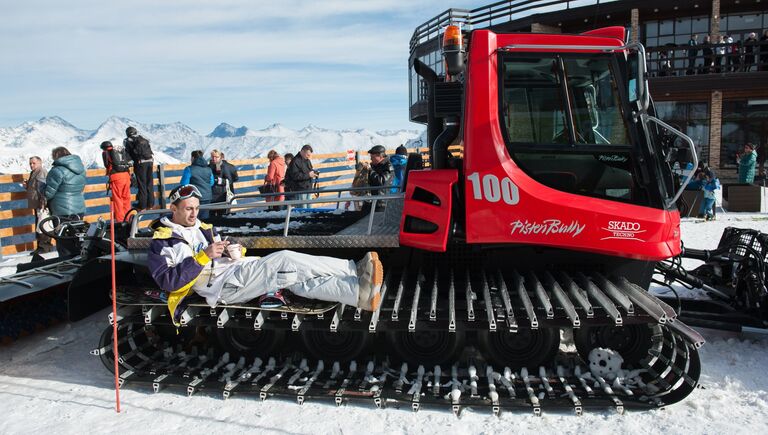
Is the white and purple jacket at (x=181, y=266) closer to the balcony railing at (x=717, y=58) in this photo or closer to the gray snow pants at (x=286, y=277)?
the gray snow pants at (x=286, y=277)

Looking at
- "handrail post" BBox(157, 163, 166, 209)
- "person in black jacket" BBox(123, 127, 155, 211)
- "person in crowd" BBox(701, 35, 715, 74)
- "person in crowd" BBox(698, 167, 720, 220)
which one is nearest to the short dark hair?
"person in black jacket" BBox(123, 127, 155, 211)

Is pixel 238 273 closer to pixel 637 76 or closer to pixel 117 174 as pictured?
pixel 637 76

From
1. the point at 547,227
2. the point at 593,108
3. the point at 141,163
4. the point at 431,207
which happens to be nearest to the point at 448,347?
the point at 431,207

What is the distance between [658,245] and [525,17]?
21.3 meters

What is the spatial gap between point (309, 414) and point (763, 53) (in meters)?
20.4

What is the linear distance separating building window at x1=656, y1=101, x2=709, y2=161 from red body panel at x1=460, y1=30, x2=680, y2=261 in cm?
1955

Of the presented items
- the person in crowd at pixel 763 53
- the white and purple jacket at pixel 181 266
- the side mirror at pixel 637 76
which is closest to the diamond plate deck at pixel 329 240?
the white and purple jacket at pixel 181 266

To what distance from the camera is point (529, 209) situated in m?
4.26

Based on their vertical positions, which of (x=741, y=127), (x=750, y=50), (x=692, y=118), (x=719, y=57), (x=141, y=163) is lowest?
(x=141, y=163)

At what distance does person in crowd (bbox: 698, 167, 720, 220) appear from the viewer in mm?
12508

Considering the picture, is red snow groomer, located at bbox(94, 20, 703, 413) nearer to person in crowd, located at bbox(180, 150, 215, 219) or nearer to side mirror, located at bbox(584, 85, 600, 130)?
side mirror, located at bbox(584, 85, 600, 130)

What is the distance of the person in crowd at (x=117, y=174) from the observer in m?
11.0

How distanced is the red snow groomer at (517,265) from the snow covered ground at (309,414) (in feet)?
0.41

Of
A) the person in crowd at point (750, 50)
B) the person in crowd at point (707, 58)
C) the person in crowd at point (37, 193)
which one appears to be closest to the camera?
the person in crowd at point (37, 193)
